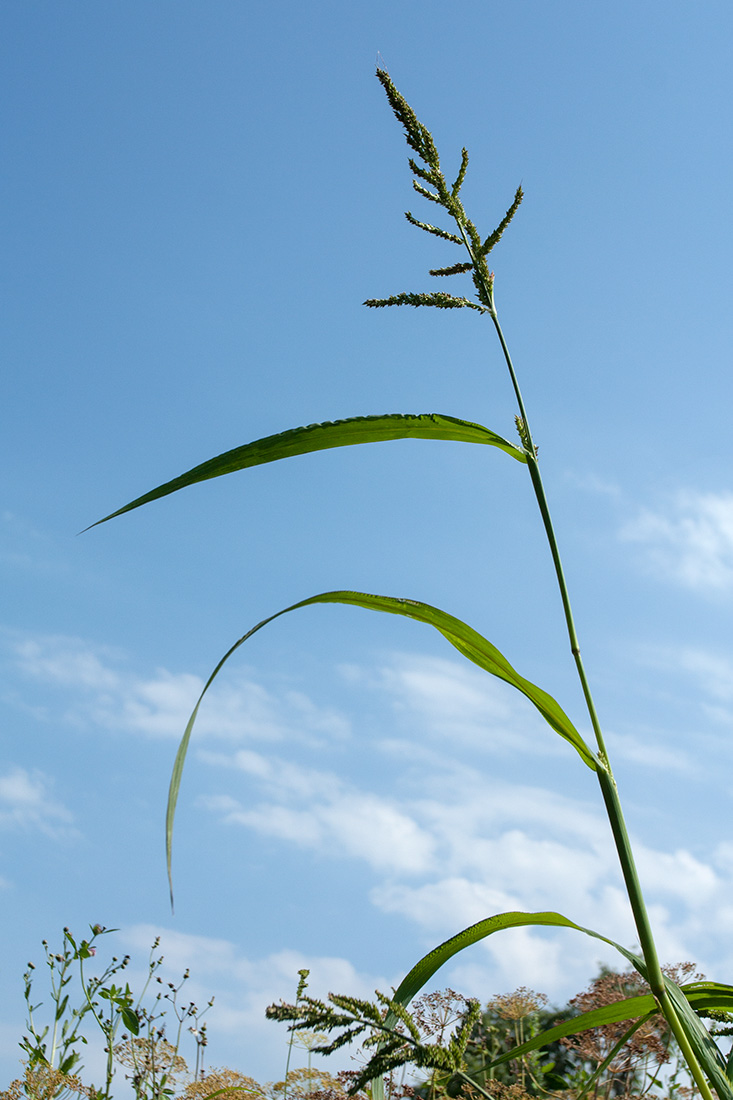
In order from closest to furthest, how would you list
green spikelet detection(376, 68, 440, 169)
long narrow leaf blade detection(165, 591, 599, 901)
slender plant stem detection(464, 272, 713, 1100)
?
slender plant stem detection(464, 272, 713, 1100) → long narrow leaf blade detection(165, 591, 599, 901) → green spikelet detection(376, 68, 440, 169)

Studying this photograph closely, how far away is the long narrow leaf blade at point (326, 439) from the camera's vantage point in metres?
1.03

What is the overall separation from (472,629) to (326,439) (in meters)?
0.32

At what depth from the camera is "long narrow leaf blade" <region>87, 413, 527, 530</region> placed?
103 centimetres

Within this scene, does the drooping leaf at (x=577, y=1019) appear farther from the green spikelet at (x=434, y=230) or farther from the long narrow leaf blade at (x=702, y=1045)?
the green spikelet at (x=434, y=230)

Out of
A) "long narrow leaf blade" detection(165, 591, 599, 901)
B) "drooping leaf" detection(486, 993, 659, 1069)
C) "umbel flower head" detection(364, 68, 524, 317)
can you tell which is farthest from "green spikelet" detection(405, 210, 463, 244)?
"drooping leaf" detection(486, 993, 659, 1069)

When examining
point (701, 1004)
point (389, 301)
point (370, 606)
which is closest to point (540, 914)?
point (701, 1004)

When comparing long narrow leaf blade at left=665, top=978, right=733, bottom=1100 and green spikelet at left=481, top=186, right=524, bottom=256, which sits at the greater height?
green spikelet at left=481, top=186, right=524, bottom=256

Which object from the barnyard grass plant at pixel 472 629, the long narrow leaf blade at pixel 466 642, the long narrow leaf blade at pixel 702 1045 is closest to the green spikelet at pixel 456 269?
the barnyard grass plant at pixel 472 629

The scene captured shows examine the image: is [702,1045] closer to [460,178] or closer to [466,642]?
[466,642]

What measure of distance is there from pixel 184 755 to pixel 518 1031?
1.61 meters

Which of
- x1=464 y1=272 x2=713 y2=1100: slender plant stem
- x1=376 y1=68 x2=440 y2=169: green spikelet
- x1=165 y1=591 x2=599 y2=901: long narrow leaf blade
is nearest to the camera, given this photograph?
x1=464 y1=272 x2=713 y2=1100: slender plant stem

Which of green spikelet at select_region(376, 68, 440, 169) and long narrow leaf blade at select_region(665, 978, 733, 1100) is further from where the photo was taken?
green spikelet at select_region(376, 68, 440, 169)

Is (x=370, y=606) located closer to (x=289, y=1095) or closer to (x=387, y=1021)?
(x=387, y=1021)

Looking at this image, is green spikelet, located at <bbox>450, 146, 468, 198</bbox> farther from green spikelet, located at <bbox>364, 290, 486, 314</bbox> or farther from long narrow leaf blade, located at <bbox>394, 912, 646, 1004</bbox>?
long narrow leaf blade, located at <bbox>394, 912, 646, 1004</bbox>
